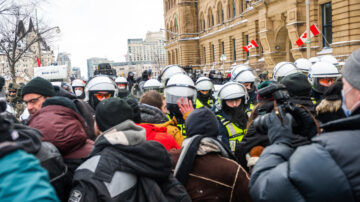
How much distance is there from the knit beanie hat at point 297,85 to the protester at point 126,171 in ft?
7.64

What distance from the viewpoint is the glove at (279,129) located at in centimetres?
188

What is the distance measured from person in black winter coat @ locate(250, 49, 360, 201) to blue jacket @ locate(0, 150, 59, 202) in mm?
1183

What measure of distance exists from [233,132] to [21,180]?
3.09 metres

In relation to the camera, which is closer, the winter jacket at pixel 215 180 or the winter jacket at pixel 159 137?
the winter jacket at pixel 215 180

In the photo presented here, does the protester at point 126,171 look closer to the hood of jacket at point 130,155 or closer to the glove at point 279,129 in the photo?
the hood of jacket at point 130,155

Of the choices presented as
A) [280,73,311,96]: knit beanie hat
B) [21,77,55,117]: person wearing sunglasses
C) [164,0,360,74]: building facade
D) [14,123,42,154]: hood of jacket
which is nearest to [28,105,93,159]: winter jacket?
[14,123,42,154]: hood of jacket

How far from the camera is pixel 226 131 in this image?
13.1ft

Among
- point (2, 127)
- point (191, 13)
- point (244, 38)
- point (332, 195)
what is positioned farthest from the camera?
point (191, 13)

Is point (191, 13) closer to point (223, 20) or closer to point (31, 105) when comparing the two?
point (223, 20)

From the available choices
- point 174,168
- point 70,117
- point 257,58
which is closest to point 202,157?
point 174,168

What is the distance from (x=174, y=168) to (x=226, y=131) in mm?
1512

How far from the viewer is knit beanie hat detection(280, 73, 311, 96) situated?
3.88 m

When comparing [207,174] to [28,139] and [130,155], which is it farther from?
[28,139]

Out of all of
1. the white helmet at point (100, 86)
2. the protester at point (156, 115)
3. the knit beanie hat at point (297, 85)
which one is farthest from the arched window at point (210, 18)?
the knit beanie hat at point (297, 85)
